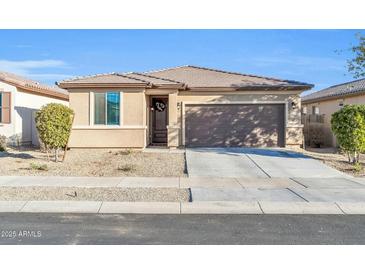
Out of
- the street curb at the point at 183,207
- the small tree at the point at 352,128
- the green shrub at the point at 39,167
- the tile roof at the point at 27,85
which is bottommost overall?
the street curb at the point at 183,207

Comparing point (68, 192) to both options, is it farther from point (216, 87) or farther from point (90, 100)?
point (216, 87)

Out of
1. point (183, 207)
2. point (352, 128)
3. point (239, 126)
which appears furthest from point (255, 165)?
point (183, 207)

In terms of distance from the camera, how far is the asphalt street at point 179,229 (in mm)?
5605

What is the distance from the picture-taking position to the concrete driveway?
38.8ft

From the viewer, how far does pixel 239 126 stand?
19.0m

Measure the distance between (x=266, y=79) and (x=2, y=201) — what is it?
15.4 metres

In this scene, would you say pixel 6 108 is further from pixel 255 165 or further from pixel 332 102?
pixel 332 102

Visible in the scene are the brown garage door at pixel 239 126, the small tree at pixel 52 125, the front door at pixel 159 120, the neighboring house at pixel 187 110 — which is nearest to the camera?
the small tree at pixel 52 125

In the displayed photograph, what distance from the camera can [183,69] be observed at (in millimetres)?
22453

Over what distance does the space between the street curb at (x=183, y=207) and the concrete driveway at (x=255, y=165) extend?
3643mm

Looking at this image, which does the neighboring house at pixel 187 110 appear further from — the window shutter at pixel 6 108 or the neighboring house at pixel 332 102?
the window shutter at pixel 6 108

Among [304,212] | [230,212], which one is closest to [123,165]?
[230,212]

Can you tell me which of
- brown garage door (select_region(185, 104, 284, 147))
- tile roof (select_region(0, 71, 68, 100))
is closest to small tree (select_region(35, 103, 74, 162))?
tile roof (select_region(0, 71, 68, 100))

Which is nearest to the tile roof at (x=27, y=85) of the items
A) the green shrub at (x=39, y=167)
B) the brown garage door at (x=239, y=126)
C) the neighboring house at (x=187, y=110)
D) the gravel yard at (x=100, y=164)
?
the neighboring house at (x=187, y=110)
